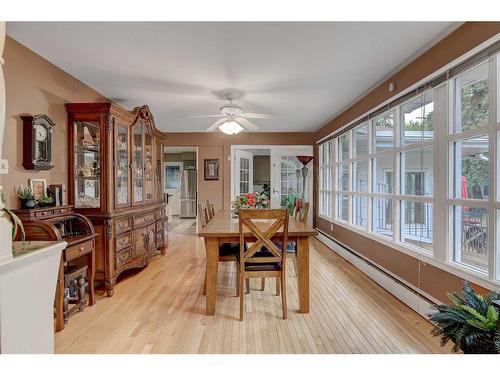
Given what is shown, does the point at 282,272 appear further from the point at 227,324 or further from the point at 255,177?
the point at 255,177

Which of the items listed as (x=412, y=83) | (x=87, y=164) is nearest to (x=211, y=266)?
(x=87, y=164)

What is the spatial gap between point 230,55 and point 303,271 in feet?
6.82

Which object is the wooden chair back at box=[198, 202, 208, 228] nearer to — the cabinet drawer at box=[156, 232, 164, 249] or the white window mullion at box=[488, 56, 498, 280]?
the cabinet drawer at box=[156, 232, 164, 249]

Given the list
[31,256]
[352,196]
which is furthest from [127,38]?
[352,196]

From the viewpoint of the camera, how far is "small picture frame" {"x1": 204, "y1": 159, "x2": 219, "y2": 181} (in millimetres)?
6980

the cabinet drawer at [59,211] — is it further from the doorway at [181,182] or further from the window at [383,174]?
the doorway at [181,182]

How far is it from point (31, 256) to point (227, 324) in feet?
5.26

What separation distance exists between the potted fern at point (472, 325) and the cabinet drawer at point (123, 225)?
3.01 m

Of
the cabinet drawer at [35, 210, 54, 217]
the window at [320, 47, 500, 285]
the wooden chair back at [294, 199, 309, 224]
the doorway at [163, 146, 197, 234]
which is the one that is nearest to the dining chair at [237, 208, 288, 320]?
the wooden chair back at [294, 199, 309, 224]

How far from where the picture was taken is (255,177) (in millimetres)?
9672

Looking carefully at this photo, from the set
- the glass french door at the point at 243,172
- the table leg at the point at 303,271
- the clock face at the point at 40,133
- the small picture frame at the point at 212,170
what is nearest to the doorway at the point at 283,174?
the glass french door at the point at 243,172

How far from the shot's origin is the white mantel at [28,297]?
1292mm

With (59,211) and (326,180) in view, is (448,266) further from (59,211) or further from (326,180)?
Answer: (326,180)

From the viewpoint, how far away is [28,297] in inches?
56.1
